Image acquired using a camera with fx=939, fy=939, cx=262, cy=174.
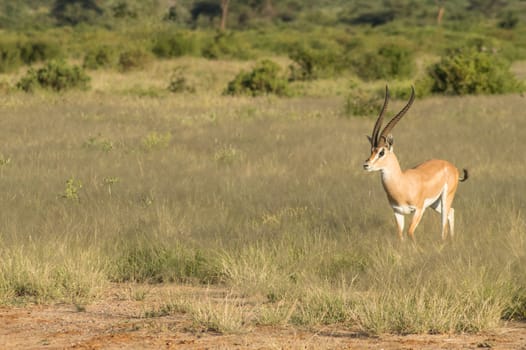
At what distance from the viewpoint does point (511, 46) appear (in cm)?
4544

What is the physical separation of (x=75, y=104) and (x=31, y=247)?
13.5 meters

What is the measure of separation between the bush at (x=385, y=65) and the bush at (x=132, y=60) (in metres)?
7.62

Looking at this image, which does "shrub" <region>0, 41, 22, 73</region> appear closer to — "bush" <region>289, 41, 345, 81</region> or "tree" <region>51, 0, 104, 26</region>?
"bush" <region>289, 41, 345, 81</region>

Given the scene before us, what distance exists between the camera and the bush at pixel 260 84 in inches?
976

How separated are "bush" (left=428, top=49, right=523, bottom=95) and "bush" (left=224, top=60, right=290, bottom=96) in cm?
403

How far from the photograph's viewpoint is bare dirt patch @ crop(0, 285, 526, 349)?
5352 mm

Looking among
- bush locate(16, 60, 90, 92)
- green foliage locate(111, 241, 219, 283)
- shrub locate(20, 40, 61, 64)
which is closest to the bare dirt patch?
green foliage locate(111, 241, 219, 283)

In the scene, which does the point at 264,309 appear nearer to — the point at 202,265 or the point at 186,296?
the point at 186,296

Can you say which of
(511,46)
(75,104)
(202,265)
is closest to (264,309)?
(202,265)

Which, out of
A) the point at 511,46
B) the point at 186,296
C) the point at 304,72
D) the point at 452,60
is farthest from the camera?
the point at 511,46

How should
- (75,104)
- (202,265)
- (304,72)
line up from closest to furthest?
(202,265) → (75,104) → (304,72)

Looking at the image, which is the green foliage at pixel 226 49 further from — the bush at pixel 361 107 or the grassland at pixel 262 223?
the grassland at pixel 262 223

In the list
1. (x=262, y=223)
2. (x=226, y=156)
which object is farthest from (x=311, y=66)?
(x=262, y=223)

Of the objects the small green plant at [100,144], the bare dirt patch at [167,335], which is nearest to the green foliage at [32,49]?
the small green plant at [100,144]
